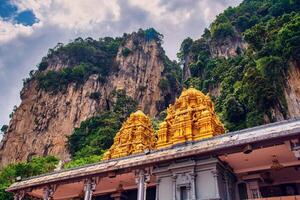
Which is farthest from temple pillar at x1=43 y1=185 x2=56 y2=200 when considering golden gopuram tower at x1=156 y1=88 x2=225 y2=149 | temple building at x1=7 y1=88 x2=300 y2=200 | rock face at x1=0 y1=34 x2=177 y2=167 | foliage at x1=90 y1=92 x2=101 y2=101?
foliage at x1=90 y1=92 x2=101 y2=101

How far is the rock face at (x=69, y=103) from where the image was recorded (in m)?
54.2

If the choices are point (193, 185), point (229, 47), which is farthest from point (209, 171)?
point (229, 47)

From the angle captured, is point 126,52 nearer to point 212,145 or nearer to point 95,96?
point 95,96

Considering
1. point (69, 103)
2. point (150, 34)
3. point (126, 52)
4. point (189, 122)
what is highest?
point (150, 34)

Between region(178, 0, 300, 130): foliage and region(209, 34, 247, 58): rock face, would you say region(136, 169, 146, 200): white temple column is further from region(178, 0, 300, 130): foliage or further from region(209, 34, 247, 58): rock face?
region(209, 34, 247, 58): rock face

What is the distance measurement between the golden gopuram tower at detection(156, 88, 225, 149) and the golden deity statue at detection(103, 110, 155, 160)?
460 cm

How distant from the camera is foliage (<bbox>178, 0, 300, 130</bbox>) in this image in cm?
2900

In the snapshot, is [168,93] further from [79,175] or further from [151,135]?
[79,175]

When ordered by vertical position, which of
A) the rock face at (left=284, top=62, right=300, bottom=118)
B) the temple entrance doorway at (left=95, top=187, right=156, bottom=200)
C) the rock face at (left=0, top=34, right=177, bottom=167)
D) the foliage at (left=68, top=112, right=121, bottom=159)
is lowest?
the temple entrance doorway at (left=95, top=187, right=156, bottom=200)

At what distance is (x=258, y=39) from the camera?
3475 centimetres

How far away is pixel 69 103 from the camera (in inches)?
2255

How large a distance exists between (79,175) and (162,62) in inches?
2083

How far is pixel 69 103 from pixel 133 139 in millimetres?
30765

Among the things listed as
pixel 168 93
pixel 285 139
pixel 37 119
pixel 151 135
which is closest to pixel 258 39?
pixel 151 135
